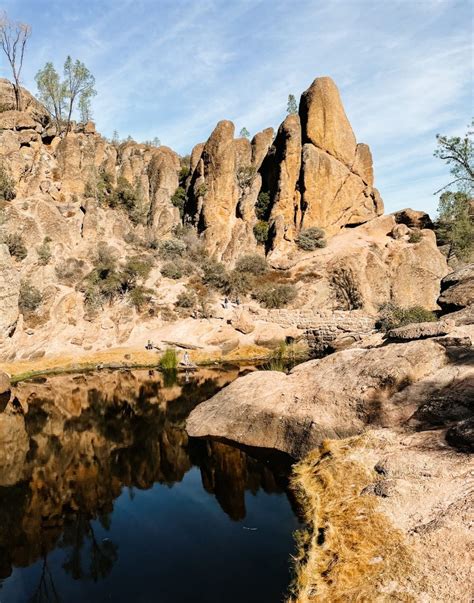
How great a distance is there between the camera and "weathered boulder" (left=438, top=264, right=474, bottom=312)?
794 inches

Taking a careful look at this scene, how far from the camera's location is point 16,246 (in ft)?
123

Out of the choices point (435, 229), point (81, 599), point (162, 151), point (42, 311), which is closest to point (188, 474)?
point (81, 599)

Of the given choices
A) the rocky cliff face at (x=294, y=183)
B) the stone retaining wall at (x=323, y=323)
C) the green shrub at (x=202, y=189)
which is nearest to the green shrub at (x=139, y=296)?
the stone retaining wall at (x=323, y=323)

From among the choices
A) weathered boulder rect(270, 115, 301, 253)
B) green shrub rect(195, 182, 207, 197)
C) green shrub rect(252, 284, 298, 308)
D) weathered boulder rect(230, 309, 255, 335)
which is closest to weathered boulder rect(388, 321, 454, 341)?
weathered boulder rect(230, 309, 255, 335)

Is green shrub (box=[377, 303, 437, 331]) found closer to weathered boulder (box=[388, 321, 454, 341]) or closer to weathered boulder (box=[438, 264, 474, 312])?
weathered boulder (box=[438, 264, 474, 312])

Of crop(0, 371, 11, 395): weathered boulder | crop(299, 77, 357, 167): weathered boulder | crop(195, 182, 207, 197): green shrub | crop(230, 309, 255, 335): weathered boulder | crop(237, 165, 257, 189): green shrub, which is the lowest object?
crop(0, 371, 11, 395): weathered boulder

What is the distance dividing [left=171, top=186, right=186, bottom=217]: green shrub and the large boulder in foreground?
1673 inches

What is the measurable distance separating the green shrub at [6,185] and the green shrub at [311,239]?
3048 centimetres

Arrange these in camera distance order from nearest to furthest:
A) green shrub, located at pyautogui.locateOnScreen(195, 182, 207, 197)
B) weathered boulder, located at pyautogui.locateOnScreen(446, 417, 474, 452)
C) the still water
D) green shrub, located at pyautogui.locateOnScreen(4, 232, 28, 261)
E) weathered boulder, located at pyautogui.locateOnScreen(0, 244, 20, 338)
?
1. the still water
2. weathered boulder, located at pyautogui.locateOnScreen(446, 417, 474, 452)
3. weathered boulder, located at pyautogui.locateOnScreen(0, 244, 20, 338)
4. green shrub, located at pyautogui.locateOnScreen(4, 232, 28, 261)
5. green shrub, located at pyautogui.locateOnScreen(195, 182, 207, 197)

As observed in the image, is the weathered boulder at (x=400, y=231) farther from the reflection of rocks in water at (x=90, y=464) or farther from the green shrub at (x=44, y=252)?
the green shrub at (x=44, y=252)

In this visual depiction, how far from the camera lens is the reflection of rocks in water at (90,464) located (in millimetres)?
9961

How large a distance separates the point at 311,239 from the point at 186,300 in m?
18.5

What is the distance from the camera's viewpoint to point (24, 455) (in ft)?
49.8

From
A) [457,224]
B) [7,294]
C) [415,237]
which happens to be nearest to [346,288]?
[415,237]
